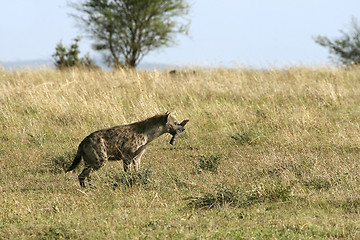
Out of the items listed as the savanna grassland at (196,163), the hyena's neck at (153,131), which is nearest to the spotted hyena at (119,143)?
the hyena's neck at (153,131)

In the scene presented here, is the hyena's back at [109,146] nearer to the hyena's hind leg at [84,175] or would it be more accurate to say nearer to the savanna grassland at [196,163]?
the hyena's hind leg at [84,175]

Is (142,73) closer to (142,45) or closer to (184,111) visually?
(184,111)

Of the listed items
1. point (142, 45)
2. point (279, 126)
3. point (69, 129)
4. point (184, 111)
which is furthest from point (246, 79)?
point (142, 45)

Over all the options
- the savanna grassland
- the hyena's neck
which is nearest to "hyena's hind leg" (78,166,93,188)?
the savanna grassland

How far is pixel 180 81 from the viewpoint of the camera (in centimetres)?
1731

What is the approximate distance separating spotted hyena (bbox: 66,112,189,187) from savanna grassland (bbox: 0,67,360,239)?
0.73ft

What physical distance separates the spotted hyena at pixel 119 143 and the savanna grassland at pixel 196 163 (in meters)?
0.22

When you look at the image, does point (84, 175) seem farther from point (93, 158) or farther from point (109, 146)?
point (109, 146)

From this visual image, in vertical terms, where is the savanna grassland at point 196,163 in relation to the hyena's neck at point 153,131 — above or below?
below

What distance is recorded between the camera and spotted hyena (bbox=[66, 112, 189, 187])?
773 cm

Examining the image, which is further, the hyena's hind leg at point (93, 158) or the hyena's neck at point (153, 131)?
the hyena's neck at point (153, 131)

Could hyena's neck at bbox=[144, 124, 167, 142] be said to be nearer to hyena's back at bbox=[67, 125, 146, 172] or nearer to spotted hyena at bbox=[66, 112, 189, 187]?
spotted hyena at bbox=[66, 112, 189, 187]

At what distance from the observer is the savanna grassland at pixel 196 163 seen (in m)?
5.83

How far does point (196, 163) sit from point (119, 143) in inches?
65.6
